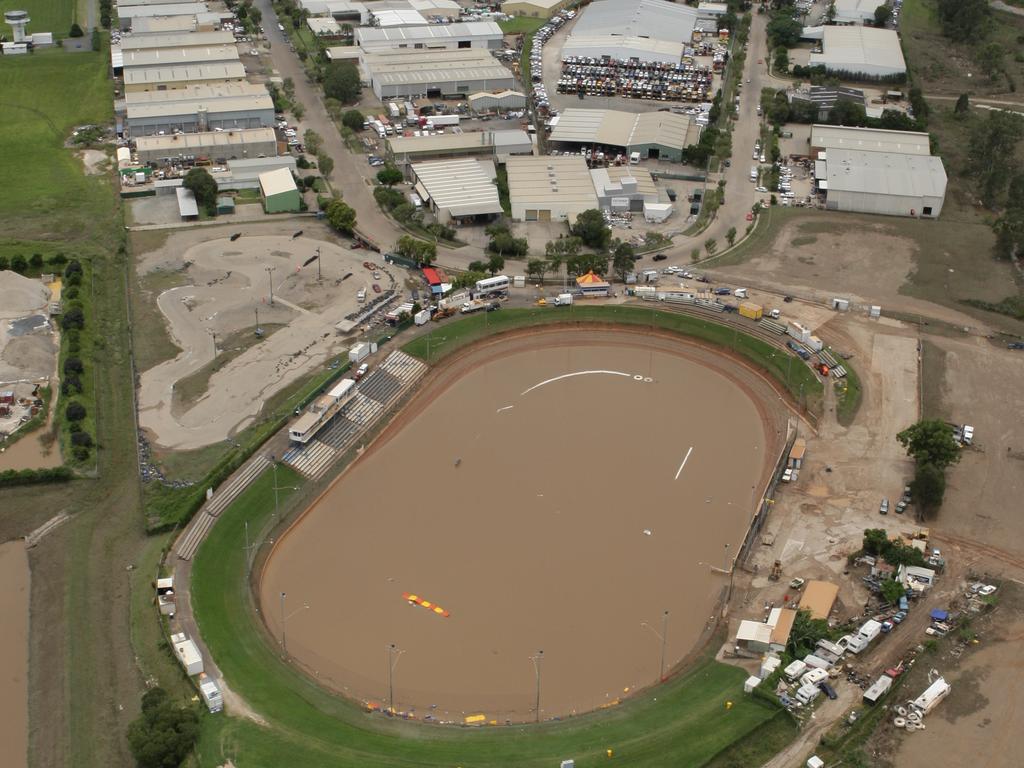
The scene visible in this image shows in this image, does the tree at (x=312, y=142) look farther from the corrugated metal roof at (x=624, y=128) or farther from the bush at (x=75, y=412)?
the bush at (x=75, y=412)

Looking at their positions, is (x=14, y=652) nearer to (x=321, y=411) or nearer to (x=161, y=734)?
(x=161, y=734)

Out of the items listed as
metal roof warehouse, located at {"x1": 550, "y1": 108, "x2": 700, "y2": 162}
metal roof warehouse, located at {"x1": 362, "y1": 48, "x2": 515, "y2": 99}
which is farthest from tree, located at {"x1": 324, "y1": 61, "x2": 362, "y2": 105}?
metal roof warehouse, located at {"x1": 550, "y1": 108, "x2": 700, "y2": 162}

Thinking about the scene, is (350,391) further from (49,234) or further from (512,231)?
(49,234)

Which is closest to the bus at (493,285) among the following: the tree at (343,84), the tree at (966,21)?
the tree at (343,84)

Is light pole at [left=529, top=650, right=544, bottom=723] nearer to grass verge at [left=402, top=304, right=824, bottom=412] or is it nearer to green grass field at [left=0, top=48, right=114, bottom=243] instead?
grass verge at [left=402, top=304, right=824, bottom=412]

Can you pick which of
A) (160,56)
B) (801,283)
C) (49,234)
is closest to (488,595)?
A: (801,283)

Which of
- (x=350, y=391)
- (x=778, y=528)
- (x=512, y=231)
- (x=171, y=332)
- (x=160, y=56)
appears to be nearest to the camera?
(x=778, y=528)
